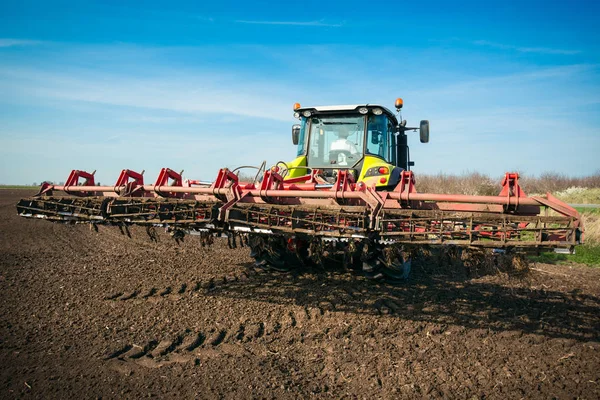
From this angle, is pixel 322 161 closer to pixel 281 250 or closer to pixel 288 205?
pixel 281 250

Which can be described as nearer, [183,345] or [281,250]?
[183,345]

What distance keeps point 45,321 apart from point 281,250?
130 inches

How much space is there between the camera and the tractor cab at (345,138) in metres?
7.06

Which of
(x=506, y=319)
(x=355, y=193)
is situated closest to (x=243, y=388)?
(x=355, y=193)

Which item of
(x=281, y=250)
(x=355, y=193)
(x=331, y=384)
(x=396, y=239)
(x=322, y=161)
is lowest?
(x=331, y=384)

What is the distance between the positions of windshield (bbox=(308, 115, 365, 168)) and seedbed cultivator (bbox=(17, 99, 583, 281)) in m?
0.02

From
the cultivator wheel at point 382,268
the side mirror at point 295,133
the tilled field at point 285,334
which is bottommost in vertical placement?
the tilled field at point 285,334

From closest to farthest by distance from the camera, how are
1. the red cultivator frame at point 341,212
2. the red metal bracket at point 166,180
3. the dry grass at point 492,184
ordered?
the red cultivator frame at point 341,212, the red metal bracket at point 166,180, the dry grass at point 492,184

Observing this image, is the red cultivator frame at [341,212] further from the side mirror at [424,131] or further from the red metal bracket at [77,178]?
the side mirror at [424,131]

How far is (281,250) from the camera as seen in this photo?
720 centimetres

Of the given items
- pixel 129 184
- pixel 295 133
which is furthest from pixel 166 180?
pixel 295 133

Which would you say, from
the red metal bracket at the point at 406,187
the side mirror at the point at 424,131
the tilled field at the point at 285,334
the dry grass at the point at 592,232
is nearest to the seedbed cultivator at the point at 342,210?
the red metal bracket at the point at 406,187

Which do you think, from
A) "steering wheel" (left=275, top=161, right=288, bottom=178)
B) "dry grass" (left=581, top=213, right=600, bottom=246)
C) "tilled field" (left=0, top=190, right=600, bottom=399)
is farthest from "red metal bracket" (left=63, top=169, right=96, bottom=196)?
"dry grass" (left=581, top=213, right=600, bottom=246)

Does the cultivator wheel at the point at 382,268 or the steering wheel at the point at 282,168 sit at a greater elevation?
the steering wheel at the point at 282,168
